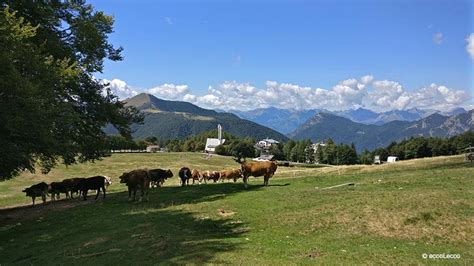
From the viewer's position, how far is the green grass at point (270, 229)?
483 inches

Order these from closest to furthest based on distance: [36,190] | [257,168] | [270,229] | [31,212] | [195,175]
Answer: [270,229] → [31,212] → [257,168] → [36,190] → [195,175]

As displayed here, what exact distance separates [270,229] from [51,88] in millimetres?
15570

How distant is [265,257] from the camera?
11.8 meters

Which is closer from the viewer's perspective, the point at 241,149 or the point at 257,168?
the point at 257,168

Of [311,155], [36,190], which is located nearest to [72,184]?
[36,190]

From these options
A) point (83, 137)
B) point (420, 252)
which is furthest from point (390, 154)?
point (420, 252)

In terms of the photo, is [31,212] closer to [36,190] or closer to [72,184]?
[72,184]

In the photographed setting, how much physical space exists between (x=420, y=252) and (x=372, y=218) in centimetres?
343

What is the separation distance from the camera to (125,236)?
15961mm

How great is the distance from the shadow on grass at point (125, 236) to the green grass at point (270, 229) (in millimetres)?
43

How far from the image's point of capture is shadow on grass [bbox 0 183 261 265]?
13.2 m

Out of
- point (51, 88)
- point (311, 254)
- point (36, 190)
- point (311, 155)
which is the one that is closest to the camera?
point (311, 254)

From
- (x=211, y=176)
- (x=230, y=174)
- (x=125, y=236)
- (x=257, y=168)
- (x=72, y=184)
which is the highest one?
(x=257, y=168)

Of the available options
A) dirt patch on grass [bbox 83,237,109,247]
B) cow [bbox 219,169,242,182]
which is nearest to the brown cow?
cow [bbox 219,169,242,182]
